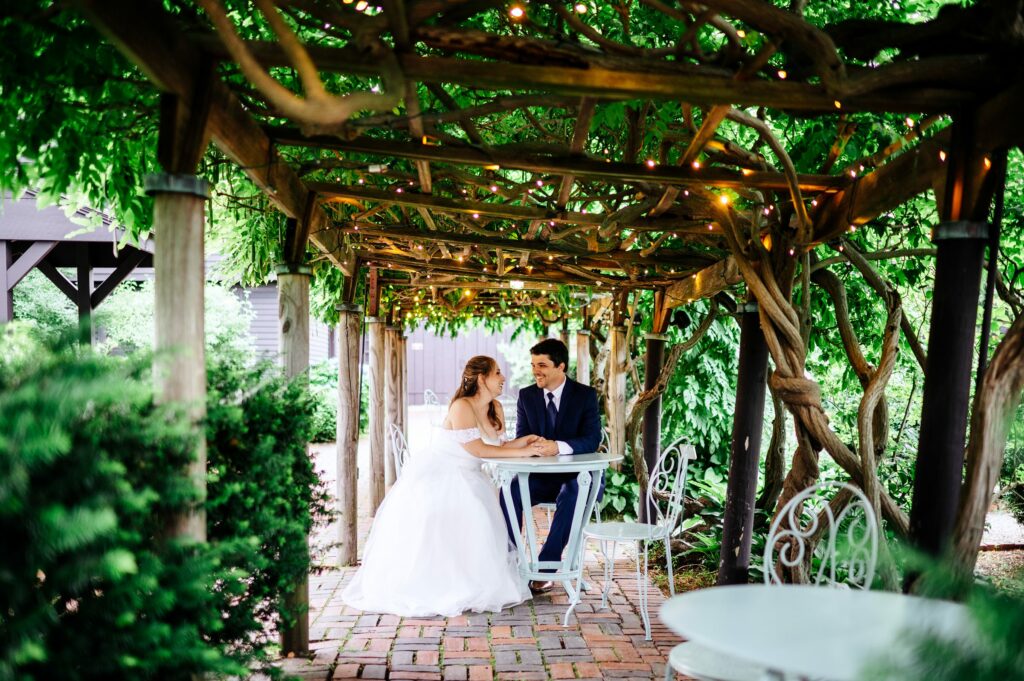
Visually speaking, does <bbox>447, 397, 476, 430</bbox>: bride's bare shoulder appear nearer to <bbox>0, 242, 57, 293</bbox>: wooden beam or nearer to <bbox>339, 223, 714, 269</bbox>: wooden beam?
<bbox>339, 223, 714, 269</bbox>: wooden beam

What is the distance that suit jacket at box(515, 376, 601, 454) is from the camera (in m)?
5.92

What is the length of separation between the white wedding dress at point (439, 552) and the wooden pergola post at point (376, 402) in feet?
7.94

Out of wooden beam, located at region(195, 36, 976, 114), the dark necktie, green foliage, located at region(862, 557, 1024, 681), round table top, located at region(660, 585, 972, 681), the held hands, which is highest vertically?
wooden beam, located at region(195, 36, 976, 114)

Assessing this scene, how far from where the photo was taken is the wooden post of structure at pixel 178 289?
2.39 m

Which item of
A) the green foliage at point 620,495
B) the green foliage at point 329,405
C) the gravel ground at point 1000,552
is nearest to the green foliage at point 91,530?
the gravel ground at point 1000,552

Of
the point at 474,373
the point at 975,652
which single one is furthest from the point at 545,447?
the point at 975,652

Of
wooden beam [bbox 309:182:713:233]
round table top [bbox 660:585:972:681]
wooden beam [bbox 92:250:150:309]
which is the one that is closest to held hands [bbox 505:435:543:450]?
wooden beam [bbox 309:182:713:233]

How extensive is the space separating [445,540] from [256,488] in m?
2.54

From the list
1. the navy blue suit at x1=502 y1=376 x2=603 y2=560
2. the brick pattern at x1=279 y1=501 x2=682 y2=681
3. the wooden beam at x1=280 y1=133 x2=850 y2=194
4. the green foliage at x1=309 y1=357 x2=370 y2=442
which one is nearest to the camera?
the wooden beam at x1=280 y1=133 x2=850 y2=194

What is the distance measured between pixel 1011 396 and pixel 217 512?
2601 millimetres

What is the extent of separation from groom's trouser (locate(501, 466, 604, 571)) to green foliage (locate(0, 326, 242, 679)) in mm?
3359

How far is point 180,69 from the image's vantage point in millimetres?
2348

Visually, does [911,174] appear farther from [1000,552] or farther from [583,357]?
[583,357]

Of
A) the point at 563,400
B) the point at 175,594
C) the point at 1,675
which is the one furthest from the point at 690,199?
the point at 1,675
